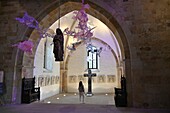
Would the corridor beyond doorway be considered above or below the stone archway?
below

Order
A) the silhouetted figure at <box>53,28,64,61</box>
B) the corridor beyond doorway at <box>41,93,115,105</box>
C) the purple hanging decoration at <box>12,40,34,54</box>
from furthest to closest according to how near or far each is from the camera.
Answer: the corridor beyond doorway at <box>41,93,115,105</box>
the purple hanging decoration at <box>12,40,34,54</box>
the silhouetted figure at <box>53,28,64,61</box>

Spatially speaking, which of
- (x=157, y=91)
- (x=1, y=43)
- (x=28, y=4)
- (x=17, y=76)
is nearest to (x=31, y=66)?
(x=17, y=76)

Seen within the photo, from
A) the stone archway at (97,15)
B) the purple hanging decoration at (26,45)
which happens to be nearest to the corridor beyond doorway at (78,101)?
the stone archway at (97,15)

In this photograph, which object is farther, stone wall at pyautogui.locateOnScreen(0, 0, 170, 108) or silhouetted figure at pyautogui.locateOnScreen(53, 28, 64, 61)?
stone wall at pyautogui.locateOnScreen(0, 0, 170, 108)

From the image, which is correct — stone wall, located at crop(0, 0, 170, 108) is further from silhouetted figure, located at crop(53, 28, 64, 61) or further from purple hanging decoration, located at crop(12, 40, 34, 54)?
silhouetted figure, located at crop(53, 28, 64, 61)

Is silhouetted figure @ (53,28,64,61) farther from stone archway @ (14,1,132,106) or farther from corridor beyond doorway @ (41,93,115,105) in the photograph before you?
corridor beyond doorway @ (41,93,115,105)

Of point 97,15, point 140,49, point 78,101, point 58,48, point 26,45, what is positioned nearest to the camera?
point 58,48

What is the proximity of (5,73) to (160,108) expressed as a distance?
523 centimetres

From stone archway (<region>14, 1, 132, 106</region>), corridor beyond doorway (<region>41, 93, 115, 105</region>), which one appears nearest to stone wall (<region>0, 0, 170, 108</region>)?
stone archway (<region>14, 1, 132, 106</region>)

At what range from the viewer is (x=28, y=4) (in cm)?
600

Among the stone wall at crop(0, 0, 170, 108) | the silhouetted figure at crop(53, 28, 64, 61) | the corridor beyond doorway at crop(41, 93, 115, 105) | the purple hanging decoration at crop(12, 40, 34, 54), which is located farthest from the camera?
the corridor beyond doorway at crop(41, 93, 115, 105)

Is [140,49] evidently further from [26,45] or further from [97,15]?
[26,45]

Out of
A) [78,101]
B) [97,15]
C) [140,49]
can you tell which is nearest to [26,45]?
[97,15]

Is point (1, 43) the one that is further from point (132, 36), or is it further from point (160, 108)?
point (160, 108)
